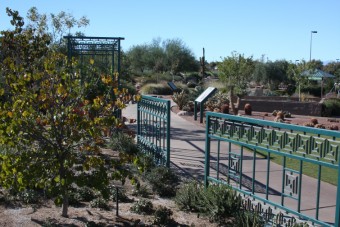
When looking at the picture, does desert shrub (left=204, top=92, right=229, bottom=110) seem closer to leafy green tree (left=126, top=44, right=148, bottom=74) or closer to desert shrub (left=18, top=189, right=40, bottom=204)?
desert shrub (left=18, top=189, right=40, bottom=204)

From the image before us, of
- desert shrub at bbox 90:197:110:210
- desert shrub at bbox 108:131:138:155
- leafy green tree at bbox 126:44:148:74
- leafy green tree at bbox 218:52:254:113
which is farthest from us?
leafy green tree at bbox 126:44:148:74

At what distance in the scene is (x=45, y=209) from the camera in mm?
6785

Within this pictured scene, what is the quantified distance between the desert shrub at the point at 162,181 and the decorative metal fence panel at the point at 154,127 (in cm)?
63

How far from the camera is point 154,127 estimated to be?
33.4 feet

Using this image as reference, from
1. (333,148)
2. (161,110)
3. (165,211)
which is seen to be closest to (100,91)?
(161,110)

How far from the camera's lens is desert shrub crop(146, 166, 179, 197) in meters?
7.60

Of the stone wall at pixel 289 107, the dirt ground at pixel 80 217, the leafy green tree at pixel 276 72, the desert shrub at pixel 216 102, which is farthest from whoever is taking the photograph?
the leafy green tree at pixel 276 72

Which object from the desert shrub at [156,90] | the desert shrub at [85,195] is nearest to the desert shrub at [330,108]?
the desert shrub at [156,90]

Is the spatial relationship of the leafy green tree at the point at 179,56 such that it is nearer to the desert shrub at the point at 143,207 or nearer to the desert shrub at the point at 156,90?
the desert shrub at the point at 156,90

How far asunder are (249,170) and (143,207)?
135 inches

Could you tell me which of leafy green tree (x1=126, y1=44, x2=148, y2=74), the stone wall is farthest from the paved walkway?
leafy green tree (x1=126, y1=44, x2=148, y2=74)

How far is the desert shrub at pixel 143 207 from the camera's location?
21.5ft

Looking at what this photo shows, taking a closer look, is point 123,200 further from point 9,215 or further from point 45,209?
point 9,215

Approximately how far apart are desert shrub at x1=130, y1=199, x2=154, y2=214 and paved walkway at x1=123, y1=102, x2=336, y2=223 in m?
1.93
